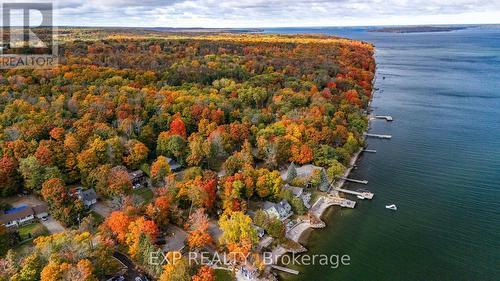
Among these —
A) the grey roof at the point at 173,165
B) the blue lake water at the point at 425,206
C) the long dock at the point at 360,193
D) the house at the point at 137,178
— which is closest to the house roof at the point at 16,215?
the house at the point at 137,178

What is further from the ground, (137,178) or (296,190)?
(296,190)

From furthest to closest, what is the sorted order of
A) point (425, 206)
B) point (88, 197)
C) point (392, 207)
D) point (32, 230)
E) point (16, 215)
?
point (425, 206), point (392, 207), point (88, 197), point (16, 215), point (32, 230)

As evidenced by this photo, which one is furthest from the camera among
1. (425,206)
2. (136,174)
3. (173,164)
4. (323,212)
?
(173,164)

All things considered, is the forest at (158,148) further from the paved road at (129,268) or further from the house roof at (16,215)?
the house roof at (16,215)

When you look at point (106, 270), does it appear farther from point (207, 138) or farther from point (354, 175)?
point (354, 175)

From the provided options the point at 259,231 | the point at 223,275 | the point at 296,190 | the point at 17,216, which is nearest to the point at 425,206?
the point at 296,190

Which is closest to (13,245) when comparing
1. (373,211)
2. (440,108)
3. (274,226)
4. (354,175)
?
(274,226)

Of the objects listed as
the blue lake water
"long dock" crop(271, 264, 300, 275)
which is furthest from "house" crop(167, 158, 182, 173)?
"long dock" crop(271, 264, 300, 275)

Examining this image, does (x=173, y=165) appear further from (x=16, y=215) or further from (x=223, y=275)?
(x=223, y=275)
